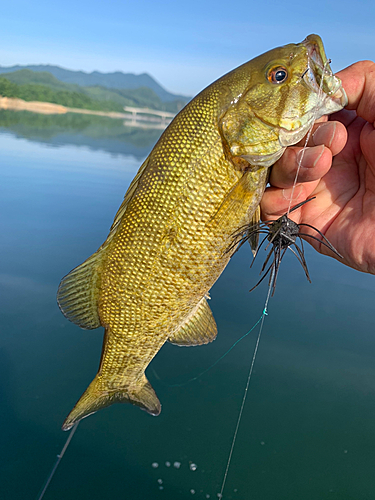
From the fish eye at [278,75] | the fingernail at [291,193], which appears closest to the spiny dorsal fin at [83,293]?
the fingernail at [291,193]

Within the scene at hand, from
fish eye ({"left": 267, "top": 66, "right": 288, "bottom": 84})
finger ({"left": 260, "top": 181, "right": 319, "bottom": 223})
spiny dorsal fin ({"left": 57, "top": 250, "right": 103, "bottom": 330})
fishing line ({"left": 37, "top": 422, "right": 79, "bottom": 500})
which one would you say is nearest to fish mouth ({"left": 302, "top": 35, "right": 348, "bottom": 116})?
fish eye ({"left": 267, "top": 66, "right": 288, "bottom": 84})

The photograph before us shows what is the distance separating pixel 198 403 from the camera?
14.4 ft

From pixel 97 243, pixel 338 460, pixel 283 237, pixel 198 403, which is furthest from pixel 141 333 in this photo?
pixel 97 243

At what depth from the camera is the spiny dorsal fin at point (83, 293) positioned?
263 cm

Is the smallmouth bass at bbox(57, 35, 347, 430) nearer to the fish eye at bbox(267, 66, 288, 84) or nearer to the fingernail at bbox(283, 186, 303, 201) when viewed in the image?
the fish eye at bbox(267, 66, 288, 84)

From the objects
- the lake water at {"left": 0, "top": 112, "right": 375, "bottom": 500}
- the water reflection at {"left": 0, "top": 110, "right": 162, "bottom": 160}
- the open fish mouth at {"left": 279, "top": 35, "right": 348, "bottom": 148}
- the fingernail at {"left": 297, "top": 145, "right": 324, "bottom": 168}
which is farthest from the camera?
the water reflection at {"left": 0, "top": 110, "right": 162, "bottom": 160}

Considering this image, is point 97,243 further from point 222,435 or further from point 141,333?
point 141,333

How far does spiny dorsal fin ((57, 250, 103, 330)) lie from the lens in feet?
8.63

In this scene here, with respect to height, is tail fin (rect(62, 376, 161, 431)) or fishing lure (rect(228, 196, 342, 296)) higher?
fishing lure (rect(228, 196, 342, 296))

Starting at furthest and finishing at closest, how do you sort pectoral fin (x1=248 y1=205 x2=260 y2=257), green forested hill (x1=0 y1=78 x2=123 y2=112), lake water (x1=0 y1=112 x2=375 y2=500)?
1. green forested hill (x1=0 y1=78 x2=123 y2=112)
2. lake water (x1=0 y1=112 x2=375 y2=500)
3. pectoral fin (x1=248 y1=205 x2=260 y2=257)

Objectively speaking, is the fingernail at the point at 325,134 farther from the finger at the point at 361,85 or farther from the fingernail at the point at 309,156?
the finger at the point at 361,85

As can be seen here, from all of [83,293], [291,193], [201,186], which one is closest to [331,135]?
[291,193]

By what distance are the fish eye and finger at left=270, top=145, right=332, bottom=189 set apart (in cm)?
44

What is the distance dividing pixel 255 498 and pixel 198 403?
3.75 feet
